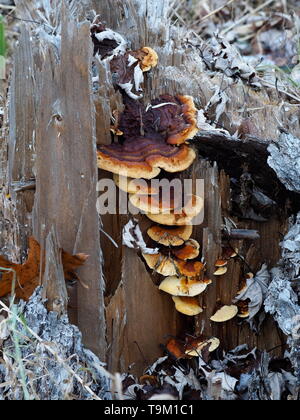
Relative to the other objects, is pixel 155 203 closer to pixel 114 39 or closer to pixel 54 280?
pixel 54 280

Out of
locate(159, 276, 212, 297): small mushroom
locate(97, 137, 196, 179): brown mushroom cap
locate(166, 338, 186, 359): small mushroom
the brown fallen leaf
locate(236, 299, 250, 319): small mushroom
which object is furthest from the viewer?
locate(236, 299, 250, 319): small mushroom

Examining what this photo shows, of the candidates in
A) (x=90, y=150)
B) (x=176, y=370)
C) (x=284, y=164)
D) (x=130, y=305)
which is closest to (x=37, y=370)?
(x=130, y=305)

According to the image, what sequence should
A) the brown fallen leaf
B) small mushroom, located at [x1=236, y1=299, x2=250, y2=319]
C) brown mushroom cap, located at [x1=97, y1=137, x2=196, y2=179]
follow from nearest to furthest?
1. brown mushroom cap, located at [x1=97, y1=137, x2=196, y2=179]
2. the brown fallen leaf
3. small mushroom, located at [x1=236, y1=299, x2=250, y2=319]

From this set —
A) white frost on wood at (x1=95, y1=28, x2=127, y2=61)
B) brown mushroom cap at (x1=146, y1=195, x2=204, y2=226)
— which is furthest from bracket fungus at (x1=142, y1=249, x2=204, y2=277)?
white frost on wood at (x1=95, y1=28, x2=127, y2=61)

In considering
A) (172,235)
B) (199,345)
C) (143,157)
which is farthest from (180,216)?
(199,345)

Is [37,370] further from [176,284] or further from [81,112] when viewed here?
[81,112]

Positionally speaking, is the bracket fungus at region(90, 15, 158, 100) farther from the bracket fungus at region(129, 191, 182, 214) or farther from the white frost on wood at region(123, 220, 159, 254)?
the white frost on wood at region(123, 220, 159, 254)

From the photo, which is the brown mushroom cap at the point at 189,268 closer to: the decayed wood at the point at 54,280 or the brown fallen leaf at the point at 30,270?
the brown fallen leaf at the point at 30,270
